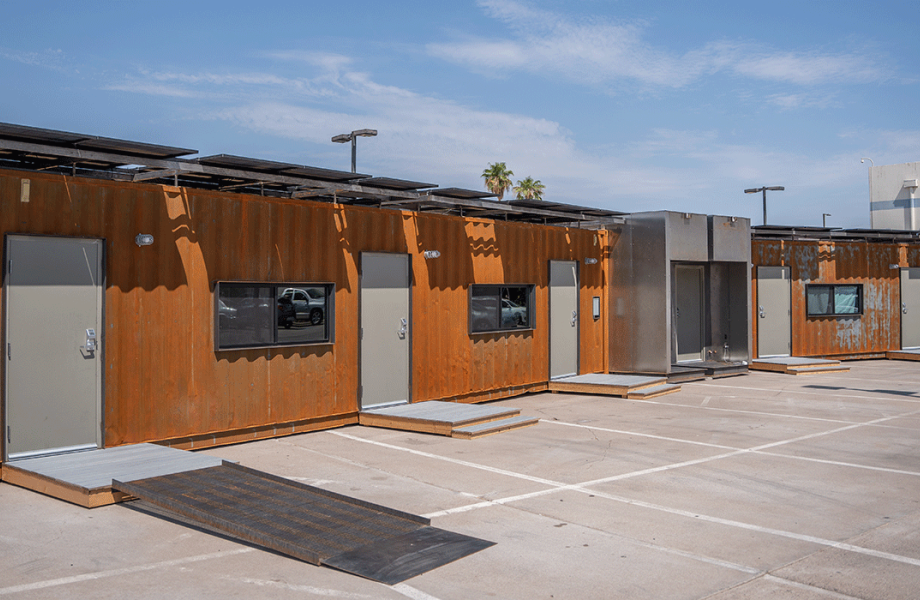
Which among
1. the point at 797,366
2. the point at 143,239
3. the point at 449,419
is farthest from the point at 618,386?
the point at 143,239

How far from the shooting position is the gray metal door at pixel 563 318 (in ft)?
53.1

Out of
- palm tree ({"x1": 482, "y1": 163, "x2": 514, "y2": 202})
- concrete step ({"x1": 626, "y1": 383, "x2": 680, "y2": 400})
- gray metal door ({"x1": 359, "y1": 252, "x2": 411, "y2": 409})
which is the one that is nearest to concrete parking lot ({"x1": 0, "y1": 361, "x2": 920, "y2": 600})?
gray metal door ({"x1": 359, "y1": 252, "x2": 411, "y2": 409})

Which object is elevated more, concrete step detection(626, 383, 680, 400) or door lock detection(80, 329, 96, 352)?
door lock detection(80, 329, 96, 352)

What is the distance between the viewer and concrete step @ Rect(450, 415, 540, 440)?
11.0 meters

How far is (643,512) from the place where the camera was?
7129 millimetres

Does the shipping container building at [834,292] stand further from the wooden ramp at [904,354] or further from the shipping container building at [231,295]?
the shipping container building at [231,295]

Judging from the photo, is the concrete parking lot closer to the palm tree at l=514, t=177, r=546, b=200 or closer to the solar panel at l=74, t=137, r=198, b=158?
the solar panel at l=74, t=137, r=198, b=158

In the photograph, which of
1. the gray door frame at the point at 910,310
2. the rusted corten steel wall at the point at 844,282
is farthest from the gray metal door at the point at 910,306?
the rusted corten steel wall at the point at 844,282

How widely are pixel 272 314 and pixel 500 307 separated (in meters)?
5.34

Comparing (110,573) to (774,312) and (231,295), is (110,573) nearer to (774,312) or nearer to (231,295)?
(231,295)

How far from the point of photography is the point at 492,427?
11352mm

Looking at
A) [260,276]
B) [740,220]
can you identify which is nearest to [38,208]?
[260,276]

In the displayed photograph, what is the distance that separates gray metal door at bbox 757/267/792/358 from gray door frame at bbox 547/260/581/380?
6.46 metres

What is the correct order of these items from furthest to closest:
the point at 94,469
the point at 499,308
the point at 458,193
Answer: the point at 499,308
the point at 458,193
the point at 94,469
